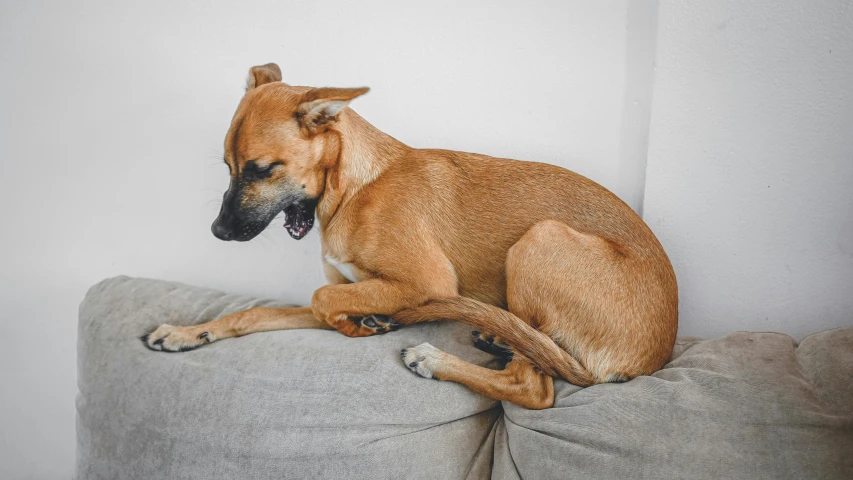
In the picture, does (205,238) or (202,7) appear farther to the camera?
(205,238)

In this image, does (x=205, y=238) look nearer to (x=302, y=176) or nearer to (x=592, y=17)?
(x=302, y=176)

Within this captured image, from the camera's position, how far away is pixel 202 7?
7.61 ft

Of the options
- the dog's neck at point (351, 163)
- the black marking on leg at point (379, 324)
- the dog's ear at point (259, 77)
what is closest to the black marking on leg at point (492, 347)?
the black marking on leg at point (379, 324)

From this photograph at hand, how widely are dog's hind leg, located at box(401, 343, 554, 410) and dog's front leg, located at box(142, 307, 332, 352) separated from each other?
0.44m

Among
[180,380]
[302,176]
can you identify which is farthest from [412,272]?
[180,380]

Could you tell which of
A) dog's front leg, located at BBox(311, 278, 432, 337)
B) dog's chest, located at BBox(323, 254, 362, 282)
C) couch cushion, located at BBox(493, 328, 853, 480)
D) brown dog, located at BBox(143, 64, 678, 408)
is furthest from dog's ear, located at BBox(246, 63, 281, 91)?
couch cushion, located at BBox(493, 328, 853, 480)

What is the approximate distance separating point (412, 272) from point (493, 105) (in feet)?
2.72

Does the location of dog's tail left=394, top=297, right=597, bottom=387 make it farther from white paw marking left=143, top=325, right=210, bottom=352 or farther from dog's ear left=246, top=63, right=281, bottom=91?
dog's ear left=246, top=63, right=281, bottom=91

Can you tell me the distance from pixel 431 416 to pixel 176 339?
2.96 ft

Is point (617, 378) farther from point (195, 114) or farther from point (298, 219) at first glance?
point (195, 114)

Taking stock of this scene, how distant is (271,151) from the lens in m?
1.72

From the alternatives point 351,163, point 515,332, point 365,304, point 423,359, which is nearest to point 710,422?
point 515,332

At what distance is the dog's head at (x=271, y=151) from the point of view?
67.6 inches

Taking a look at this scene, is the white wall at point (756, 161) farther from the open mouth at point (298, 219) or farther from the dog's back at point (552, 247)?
the open mouth at point (298, 219)
